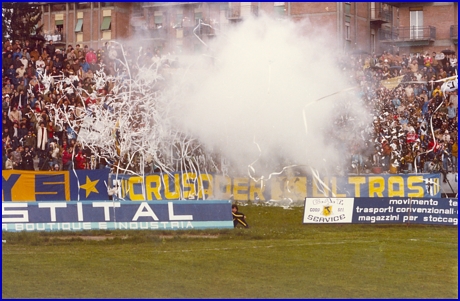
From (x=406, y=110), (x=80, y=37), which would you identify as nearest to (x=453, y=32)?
(x=406, y=110)

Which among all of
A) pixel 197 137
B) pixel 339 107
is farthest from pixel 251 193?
pixel 339 107

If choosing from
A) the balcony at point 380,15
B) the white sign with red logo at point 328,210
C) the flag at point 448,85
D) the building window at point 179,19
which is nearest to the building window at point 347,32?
the balcony at point 380,15

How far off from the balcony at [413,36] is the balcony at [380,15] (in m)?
0.53

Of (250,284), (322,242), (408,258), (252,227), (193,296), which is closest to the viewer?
(193,296)

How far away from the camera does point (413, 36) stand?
32.4 metres

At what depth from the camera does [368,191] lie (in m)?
25.4

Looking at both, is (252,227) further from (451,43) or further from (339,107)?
(451,43)

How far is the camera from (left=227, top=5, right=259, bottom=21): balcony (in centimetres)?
2470

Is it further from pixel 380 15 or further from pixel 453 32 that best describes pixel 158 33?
pixel 453 32

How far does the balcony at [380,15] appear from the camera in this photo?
30562 millimetres

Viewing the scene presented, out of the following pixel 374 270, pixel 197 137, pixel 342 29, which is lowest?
pixel 374 270

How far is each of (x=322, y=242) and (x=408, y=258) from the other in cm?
272

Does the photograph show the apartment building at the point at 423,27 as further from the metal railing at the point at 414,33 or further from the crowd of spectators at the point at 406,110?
the crowd of spectators at the point at 406,110

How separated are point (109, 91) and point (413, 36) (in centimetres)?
1246
